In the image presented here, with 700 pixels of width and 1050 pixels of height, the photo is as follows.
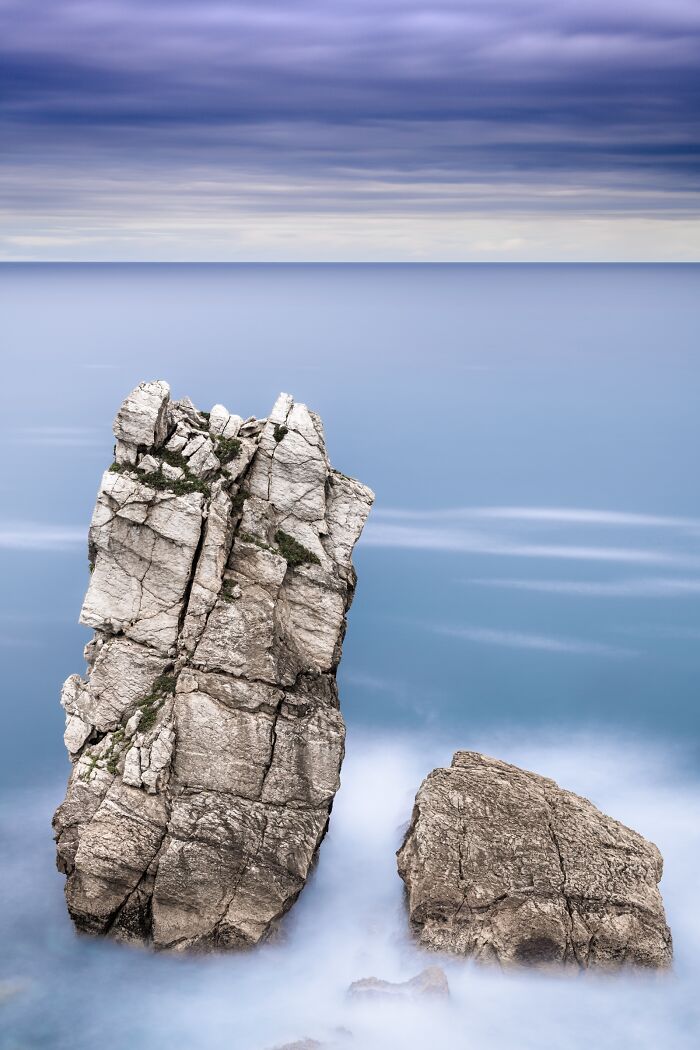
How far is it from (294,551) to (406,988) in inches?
414

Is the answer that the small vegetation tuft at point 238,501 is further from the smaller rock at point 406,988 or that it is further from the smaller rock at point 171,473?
the smaller rock at point 406,988

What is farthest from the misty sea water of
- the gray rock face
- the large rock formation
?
the large rock formation

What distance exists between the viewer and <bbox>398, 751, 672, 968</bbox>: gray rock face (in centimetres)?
2717

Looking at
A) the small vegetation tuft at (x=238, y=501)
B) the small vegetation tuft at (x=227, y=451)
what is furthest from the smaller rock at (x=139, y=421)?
the small vegetation tuft at (x=238, y=501)

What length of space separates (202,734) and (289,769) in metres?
2.30

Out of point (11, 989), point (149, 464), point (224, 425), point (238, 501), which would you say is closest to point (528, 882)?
point (238, 501)

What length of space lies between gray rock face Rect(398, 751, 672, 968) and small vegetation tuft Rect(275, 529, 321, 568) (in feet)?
22.9

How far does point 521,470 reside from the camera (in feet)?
286

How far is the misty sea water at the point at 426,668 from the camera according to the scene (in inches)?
1033

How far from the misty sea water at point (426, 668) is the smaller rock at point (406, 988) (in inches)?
17.4

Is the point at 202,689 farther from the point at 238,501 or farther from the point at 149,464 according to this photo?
the point at 149,464

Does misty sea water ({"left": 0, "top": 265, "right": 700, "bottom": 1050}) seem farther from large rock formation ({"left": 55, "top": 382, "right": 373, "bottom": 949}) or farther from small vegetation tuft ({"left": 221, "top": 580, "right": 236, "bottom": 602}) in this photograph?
small vegetation tuft ({"left": 221, "top": 580, "right": 236, "bottom": 602})

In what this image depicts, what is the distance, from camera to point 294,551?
92.8 ft

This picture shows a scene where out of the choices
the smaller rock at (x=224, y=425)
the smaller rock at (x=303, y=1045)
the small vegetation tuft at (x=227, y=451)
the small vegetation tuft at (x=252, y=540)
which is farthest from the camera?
the smaller rock at (x=224, y=425)
